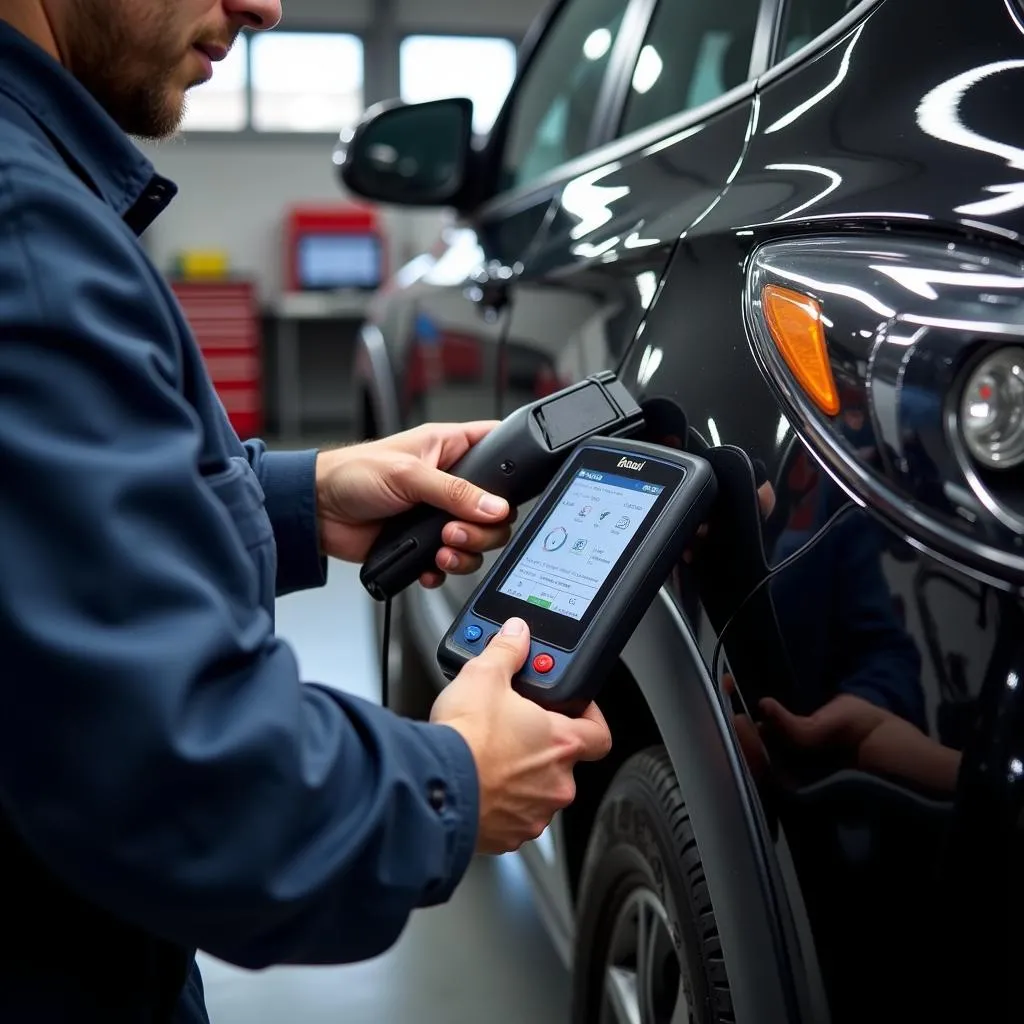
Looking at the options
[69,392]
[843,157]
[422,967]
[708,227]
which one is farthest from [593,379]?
[422,967]

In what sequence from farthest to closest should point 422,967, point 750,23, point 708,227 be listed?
point 422,967 → point 750,23 → point 708,227

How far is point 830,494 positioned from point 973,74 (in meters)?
0.28

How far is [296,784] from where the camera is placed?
0.60 metres

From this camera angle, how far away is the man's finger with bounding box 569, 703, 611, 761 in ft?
2.58

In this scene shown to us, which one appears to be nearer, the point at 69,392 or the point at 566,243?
the point at 69,392

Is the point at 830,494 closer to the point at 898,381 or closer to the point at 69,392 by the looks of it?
the point at 898,381

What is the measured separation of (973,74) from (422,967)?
148cm

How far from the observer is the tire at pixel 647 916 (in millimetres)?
862

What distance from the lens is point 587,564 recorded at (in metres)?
0.89

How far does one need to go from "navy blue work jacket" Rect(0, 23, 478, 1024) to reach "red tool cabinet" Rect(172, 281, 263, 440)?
19.3 ft

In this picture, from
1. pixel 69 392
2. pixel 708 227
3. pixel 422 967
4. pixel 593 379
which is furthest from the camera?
pixel 422 967

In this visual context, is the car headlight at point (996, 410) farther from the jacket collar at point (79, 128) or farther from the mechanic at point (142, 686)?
the jacket collar at point (79, 128)

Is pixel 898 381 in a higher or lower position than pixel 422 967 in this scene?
higher

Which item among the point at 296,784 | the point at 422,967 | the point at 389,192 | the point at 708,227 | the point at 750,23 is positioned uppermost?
the point at 750,23
